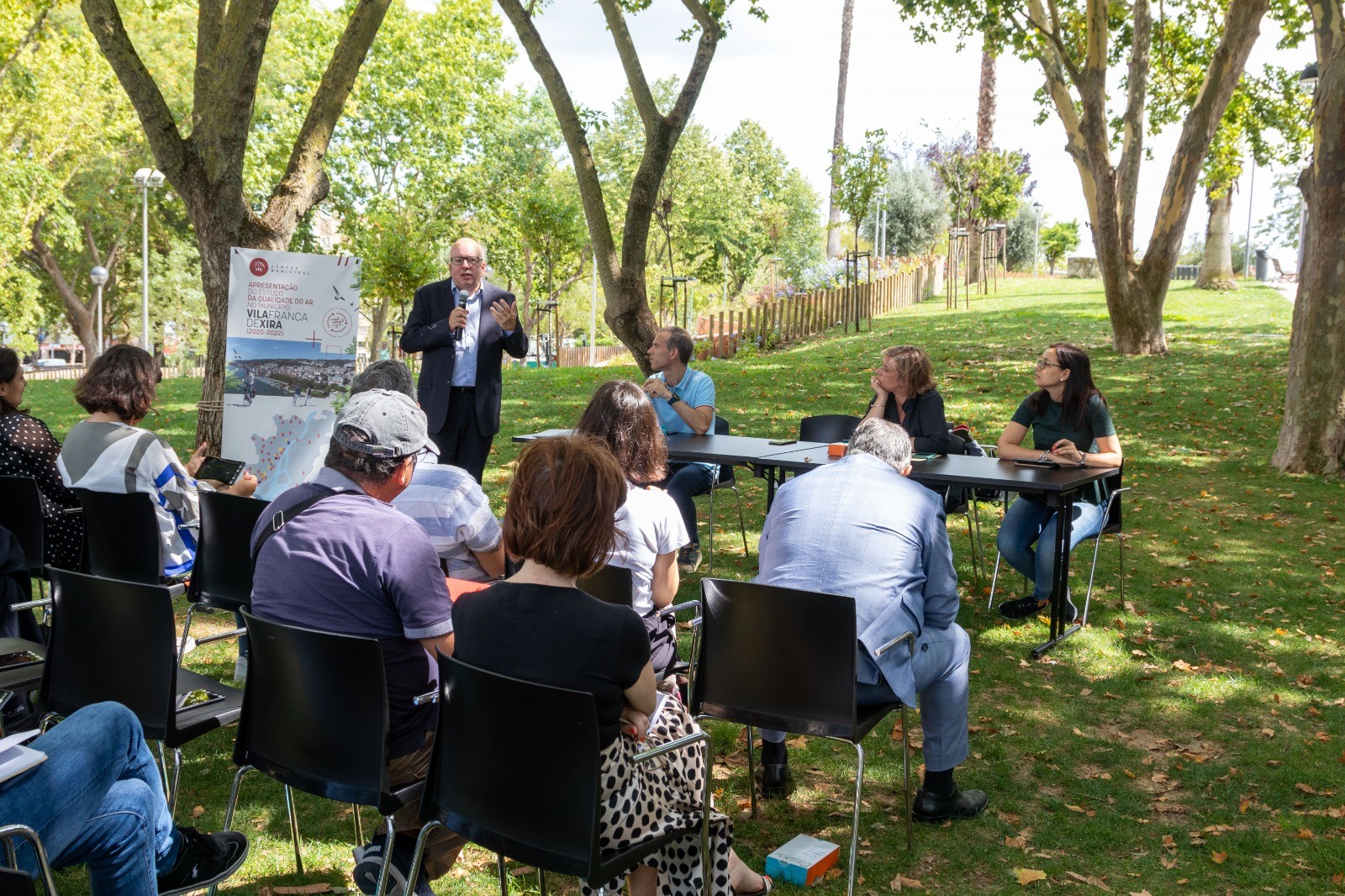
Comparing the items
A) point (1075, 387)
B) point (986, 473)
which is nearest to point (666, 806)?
point (986, 473)

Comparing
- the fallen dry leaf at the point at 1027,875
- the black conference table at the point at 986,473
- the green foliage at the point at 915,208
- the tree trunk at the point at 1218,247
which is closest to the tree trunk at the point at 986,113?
the tree trunk at the point at 1218,247

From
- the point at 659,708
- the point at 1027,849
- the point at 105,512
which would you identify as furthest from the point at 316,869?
the point at 1027,849

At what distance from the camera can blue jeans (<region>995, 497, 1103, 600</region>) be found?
595cm

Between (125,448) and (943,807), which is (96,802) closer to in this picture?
(125,448)

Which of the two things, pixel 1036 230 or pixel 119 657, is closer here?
pixel 119 657

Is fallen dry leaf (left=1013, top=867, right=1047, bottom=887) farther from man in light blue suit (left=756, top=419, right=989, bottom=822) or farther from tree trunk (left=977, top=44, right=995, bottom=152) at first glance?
tree trunk (left=977, top=44, right=995, bottom=152)

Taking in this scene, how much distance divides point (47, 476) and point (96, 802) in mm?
2821

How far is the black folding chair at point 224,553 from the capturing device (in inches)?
174

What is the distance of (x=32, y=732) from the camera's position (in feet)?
8.33

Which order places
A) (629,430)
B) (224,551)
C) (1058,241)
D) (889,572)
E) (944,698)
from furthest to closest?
(1058,241) → (224,551) → (629,430) → (944,698) → (889,572)

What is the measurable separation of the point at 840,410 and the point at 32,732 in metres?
10.5

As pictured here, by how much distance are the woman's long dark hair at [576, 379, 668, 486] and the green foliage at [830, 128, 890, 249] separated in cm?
1982

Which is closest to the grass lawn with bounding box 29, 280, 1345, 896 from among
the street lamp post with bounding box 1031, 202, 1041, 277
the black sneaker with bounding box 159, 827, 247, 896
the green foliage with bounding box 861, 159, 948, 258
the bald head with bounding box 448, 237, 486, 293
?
the black sneaker with bounding box 159, 827, 247, 896

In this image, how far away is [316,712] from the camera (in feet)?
9.22
